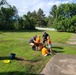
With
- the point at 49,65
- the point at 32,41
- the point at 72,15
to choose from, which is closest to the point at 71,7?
the point at 72,15

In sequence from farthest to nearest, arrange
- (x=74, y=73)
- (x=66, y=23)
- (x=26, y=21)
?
(x=26, y=21)
(x=66, y=23)
(x=74, y=73)

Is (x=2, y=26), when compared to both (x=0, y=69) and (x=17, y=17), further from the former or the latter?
(x=0, y=69)

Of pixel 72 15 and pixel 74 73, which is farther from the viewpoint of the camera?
pixel 72 15

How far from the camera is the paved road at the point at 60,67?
10.4 metres

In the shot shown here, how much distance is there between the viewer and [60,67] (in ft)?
37.0

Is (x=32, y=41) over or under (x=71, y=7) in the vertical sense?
under

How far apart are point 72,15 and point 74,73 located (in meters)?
40.7

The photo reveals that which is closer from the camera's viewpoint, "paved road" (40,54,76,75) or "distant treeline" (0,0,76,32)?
"paved road" (40,54,76,75)

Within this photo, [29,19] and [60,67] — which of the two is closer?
[60,67]

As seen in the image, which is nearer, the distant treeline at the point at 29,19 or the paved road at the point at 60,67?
the paved road at the point at 60,67

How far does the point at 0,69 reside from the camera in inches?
409

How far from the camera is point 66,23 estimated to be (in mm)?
46906

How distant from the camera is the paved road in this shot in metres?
10.4

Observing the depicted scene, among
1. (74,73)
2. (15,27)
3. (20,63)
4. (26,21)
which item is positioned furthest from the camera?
(26,21)
